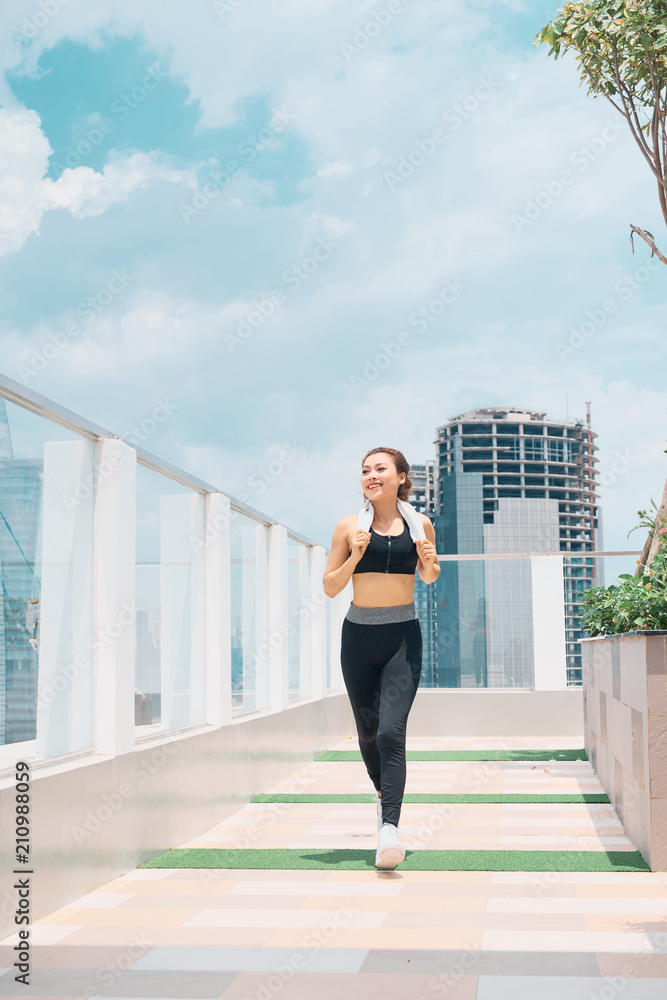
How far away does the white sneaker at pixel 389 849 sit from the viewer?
165 inches

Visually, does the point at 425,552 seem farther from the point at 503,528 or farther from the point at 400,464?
the point at 503,528

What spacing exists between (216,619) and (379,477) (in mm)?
1860

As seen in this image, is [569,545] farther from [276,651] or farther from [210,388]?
[276,651]

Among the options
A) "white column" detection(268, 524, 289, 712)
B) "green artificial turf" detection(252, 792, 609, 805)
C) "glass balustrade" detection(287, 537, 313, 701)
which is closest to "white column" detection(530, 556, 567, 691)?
"glass balustrade" detection(287, 537, 313, 701)

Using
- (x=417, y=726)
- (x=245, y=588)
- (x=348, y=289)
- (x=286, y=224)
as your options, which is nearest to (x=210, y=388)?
(x=286, y=224)

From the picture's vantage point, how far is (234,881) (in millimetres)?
4172

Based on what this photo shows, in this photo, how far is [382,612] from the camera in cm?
457

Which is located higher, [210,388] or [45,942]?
[210,388]

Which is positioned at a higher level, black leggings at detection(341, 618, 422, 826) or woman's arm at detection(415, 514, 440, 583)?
woman's arm at detection(415, 514, 440, 583)

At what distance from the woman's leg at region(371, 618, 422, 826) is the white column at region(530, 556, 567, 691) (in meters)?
7.27

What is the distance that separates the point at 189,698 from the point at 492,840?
182 cm

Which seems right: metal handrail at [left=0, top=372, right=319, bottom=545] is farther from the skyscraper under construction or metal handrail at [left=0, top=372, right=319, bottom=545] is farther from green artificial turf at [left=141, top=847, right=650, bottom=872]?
the skyscraper under construction

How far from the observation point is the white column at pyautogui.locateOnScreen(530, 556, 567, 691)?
11.5m

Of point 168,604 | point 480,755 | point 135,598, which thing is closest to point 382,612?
point 135,598
